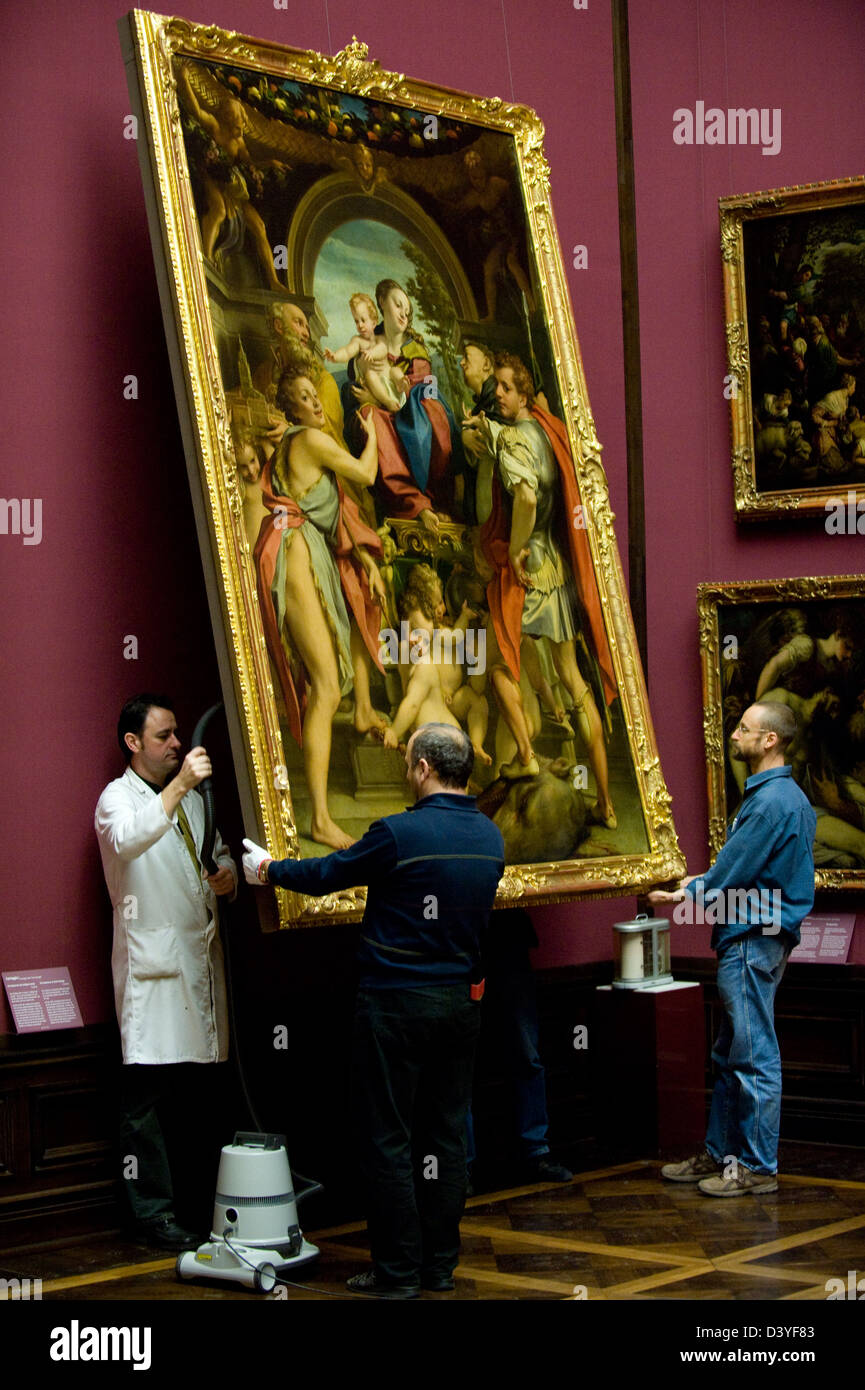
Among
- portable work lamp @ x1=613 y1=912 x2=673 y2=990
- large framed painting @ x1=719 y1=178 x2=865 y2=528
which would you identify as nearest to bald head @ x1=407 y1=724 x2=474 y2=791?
portable work lamp @ x1=613 y1=912 x2=673 y2=990

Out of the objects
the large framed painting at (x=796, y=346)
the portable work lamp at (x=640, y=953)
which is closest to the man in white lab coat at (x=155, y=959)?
the portable work lamp at (x=640, y=953)

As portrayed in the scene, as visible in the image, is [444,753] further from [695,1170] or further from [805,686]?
[805,686]

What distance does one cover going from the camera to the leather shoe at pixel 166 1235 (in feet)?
19.3

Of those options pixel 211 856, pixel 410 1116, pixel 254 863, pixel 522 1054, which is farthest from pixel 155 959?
pixel 522 1054

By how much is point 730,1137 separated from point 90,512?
3.51 metres

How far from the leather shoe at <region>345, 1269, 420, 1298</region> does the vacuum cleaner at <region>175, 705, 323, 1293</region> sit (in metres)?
0.23

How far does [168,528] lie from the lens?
661cm

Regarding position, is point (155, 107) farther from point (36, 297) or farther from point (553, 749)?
point (553, 749)

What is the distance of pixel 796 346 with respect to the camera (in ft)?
26.4

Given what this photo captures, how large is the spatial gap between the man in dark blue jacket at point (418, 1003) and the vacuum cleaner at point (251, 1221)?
0.87 feet

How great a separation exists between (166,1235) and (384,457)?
295cm

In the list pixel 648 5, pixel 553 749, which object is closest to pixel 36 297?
pixel 553 749

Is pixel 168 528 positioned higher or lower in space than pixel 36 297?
lower

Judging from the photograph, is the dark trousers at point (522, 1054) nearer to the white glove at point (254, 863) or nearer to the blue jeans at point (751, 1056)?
the blue jeans at point (751, 1056)
